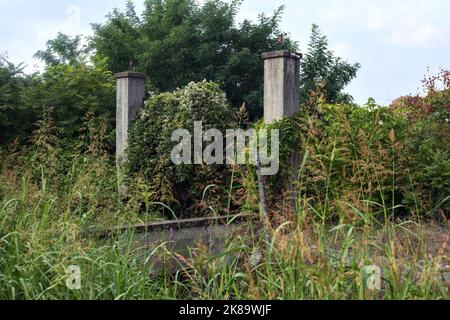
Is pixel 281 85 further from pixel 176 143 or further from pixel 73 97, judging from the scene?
pixel 73 97

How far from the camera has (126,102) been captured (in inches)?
329

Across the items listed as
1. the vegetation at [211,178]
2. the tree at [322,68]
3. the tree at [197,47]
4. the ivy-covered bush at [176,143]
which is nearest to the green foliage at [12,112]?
the vegetation at [211,178]

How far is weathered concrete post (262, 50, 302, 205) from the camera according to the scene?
22.3 feet

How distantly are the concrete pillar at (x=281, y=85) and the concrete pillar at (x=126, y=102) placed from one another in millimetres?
2284

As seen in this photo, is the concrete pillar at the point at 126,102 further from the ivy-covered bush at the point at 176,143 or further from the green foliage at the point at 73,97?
the ivy-covered bush at the point at 176,143

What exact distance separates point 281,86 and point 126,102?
257 centimetres

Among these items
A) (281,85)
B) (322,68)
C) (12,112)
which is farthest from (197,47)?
(281,85)

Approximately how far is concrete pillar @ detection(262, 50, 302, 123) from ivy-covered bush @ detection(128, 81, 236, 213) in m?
0.49

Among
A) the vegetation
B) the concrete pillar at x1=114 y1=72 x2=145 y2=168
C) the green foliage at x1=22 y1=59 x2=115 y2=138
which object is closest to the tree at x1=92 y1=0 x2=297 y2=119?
the vegetation

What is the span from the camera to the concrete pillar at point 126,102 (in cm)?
834

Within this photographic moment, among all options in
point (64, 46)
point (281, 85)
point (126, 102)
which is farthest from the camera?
point (64, 46)

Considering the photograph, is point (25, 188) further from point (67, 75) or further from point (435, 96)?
point (435, 96)
